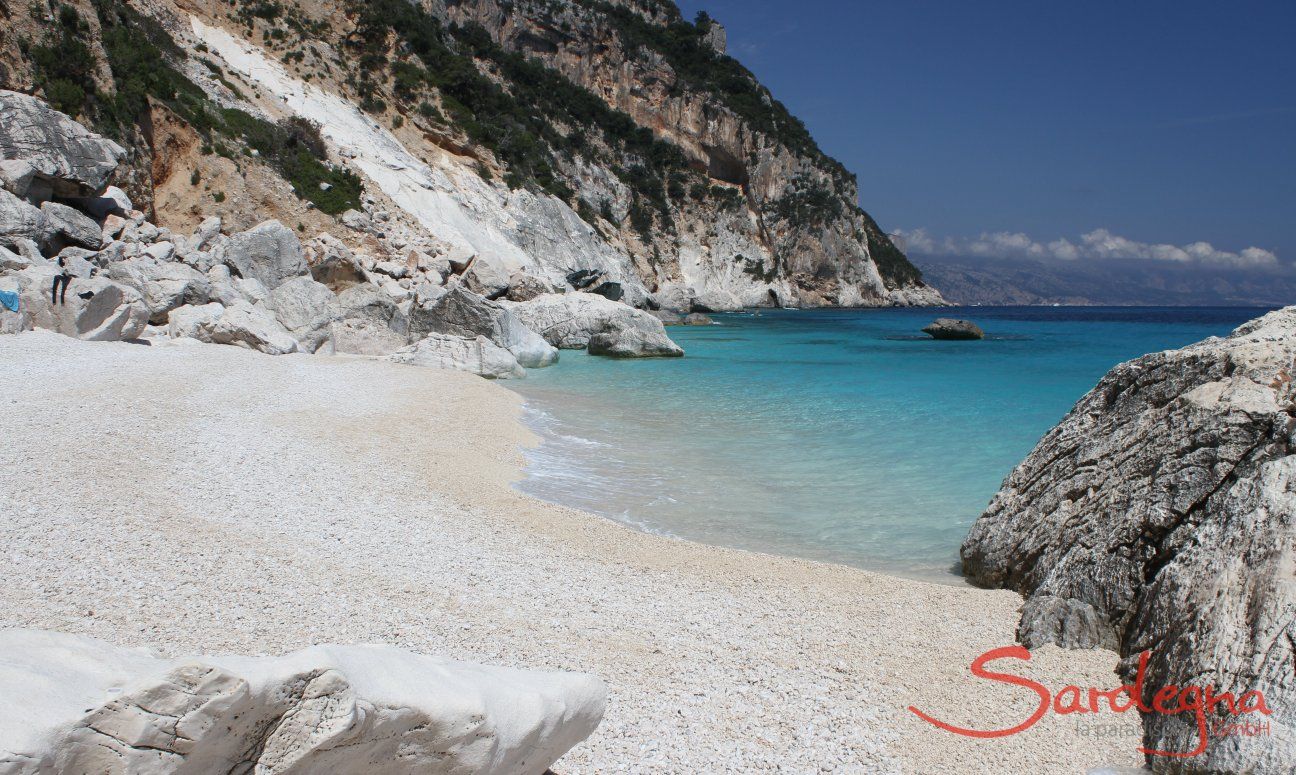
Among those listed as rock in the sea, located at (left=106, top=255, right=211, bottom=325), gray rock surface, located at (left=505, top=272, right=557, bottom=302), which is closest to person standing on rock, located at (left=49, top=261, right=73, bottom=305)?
rock in the sea, located at (left=106, top=255, right=211, bottom=325)

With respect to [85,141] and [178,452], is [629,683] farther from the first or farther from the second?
[85,141]

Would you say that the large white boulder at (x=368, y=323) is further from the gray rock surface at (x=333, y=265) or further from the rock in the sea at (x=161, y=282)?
the rock in the sea at (x=161, y=282)

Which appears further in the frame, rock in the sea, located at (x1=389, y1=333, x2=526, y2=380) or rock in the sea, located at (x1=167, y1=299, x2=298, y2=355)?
rock in the sea, located at (x1=389, y1=333, x2=526, y2=380)

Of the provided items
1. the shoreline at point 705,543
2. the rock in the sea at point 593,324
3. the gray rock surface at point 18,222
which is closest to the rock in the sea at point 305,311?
the gray rock surface at point 18,222

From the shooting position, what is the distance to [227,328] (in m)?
15.5

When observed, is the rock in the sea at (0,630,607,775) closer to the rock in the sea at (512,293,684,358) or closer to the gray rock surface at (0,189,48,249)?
the gray rock surface at (0,189,48,249)

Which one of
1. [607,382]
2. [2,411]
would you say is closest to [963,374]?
[607,382]

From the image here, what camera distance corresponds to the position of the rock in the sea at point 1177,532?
329 centimetres

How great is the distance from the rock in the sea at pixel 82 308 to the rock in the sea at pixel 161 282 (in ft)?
3.36

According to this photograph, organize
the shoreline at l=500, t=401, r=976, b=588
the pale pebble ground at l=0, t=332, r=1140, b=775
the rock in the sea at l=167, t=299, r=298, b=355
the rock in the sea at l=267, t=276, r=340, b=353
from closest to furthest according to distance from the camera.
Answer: the pale pebble ground at l=0, t=332, r=1140, b=775, the shoreline at l=500, t=401, r=976, b=588, the rock in the sea at l=167, t=299, r=298, b=355, the rock in the sea at l=267, t=276, r=340, b=353

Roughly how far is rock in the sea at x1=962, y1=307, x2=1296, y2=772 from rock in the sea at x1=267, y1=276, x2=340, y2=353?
51.4 ft

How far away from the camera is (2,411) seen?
24.1 ft

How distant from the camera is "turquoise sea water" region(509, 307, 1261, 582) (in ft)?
25.2

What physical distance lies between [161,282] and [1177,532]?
17.9m
